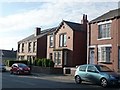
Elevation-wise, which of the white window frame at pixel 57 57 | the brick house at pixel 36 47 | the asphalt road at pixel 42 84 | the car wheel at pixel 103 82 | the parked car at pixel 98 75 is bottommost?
the asphalt road at pixel 42 84

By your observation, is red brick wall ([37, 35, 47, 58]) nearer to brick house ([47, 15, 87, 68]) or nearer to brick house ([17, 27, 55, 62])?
brick house ([17, 27, 55, 62])

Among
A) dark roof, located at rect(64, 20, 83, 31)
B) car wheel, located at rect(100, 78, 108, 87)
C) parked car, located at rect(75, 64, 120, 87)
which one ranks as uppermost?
dark roof, located at rect(64, 20, 83, 31)

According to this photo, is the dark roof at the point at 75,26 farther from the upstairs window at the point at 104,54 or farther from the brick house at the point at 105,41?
the upstairs window at the point at 104,54

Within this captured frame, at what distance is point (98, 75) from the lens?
19.8 metres

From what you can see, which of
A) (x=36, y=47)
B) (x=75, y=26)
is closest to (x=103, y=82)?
(x=75, y=26)

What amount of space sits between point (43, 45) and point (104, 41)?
22.6m

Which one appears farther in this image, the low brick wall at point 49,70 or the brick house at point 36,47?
the brick house at point 36,47

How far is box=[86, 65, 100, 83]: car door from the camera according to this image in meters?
20.0

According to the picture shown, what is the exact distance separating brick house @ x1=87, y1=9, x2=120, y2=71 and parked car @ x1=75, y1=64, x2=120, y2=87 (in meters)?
9.24

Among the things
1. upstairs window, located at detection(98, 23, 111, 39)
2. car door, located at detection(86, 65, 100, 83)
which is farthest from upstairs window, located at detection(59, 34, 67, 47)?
car door, located at detection(86, 65, 100, 83)

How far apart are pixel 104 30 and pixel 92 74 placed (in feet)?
43.2

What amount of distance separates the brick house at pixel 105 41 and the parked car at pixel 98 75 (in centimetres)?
924

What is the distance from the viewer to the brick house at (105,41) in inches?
1202

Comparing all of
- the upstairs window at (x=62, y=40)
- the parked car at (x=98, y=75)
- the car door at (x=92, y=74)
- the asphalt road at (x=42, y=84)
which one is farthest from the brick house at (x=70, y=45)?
the car door at (x=92, y=74)
